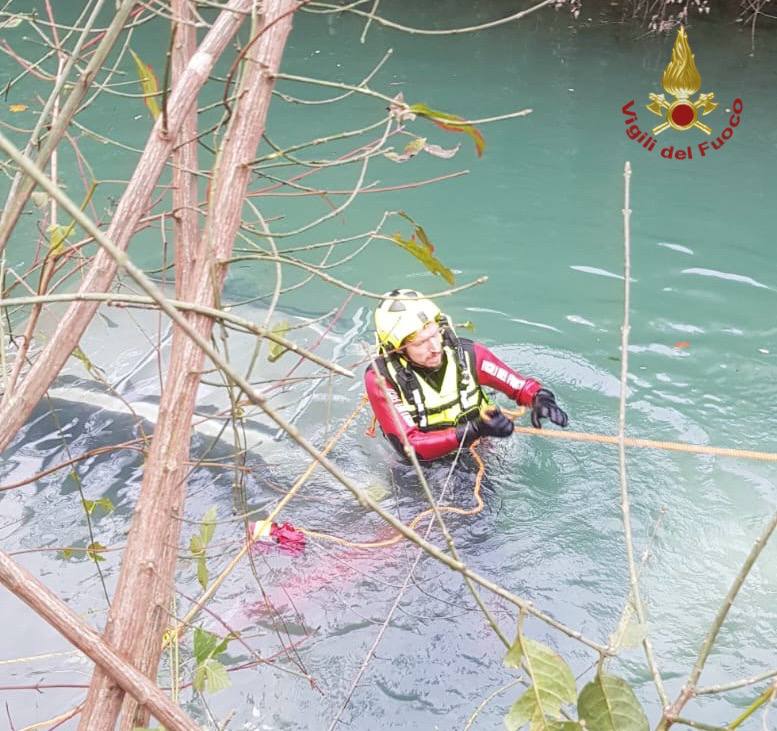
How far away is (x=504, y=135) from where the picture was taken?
829cm

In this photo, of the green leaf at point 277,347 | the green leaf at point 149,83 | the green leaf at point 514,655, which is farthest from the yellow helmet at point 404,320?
the green leaf at point 514,655

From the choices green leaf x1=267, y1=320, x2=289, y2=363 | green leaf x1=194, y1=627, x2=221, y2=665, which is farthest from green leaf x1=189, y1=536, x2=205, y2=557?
green leaf x1=267, y1=320, x2=289, y2=363

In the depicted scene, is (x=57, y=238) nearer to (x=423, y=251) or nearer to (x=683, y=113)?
(x=423, y=251)

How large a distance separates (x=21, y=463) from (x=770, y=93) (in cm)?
758

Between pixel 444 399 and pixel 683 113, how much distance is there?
5408 mm

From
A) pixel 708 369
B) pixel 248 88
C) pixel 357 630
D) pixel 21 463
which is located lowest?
pixel 357 630

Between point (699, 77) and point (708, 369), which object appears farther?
point (699, 77)

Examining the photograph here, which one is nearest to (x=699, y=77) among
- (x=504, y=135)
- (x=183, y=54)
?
(x=504, y=135)

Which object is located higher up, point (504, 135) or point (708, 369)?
point (504, 135)

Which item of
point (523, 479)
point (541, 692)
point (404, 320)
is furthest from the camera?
point (523, 479)

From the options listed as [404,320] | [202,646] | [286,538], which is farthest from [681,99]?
[202,646]

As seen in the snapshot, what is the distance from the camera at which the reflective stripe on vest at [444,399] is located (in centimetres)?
423

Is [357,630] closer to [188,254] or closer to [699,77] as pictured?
[188,254]

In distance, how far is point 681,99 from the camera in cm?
845
